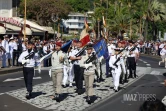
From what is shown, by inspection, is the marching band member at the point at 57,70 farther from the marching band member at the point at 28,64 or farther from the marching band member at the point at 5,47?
the marching band member at the point at 5,47

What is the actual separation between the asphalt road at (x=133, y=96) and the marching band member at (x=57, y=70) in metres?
1.32

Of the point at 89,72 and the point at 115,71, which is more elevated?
the point at 89,72

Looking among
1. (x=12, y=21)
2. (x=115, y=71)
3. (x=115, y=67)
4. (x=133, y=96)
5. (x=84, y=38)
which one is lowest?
(x=133, y=96)

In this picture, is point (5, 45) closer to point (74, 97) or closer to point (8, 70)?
point (8, 70)

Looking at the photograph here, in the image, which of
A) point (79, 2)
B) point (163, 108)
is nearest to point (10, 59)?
point (163, 108)

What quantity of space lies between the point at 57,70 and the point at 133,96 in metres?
3.03

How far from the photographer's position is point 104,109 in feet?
38.9

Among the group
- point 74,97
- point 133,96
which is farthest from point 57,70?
point 133,96

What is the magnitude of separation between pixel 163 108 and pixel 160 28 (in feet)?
319

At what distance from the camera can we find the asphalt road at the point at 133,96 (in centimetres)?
1213

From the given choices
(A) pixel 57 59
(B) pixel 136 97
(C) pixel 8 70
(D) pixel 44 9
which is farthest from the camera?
(D) pixel 44 9

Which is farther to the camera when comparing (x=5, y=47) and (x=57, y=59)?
(x=5, y=47)

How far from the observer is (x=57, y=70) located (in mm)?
13000

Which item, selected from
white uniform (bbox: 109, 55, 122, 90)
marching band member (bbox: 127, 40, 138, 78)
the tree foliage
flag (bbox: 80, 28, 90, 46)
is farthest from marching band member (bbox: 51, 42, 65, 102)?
the tree foliage
